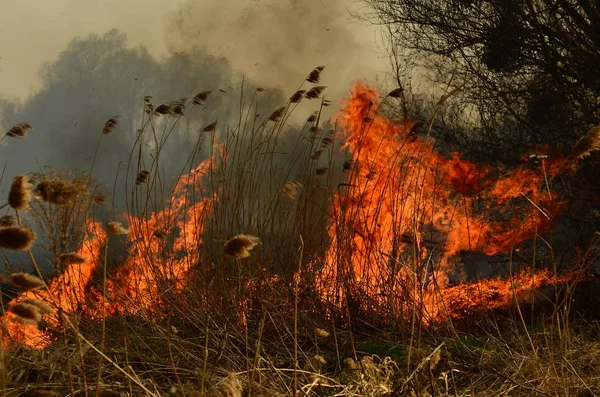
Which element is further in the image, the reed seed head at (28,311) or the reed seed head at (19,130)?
the reed seed head at (19,130)

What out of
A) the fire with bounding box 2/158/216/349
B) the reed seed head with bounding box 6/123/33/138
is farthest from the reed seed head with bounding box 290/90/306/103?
the reed seed head with bounding box 6/123/33/138

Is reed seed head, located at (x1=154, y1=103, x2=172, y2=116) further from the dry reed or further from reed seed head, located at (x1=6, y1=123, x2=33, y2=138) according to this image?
the dry reed

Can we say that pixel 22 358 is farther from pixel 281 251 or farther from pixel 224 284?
pixel 281 251

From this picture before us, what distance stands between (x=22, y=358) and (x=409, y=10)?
5056mm

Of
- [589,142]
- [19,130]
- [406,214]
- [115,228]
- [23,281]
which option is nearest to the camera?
[23,281]

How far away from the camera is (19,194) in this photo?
146 centimetres

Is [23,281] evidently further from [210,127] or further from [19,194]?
[210,127]

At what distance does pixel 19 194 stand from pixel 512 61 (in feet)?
19.8

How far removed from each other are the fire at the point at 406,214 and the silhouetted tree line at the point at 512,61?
14.4 inches

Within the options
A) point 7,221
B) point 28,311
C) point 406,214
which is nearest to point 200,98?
point 406,214

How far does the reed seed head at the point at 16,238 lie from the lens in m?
1.38

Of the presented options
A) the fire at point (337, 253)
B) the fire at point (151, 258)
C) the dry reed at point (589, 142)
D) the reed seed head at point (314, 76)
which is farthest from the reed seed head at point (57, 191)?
the reed seed head at point (314, 76)

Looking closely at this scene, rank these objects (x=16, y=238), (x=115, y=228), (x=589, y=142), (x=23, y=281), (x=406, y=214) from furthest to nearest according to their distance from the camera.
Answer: (x=406, y=214) → (x=589, y=142) → (x=115, y=228) → (x=23, y=281) → (x=16, y=238)

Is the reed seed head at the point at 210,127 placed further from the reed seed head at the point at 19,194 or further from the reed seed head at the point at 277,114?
the reed seed head at the point at 19,194
